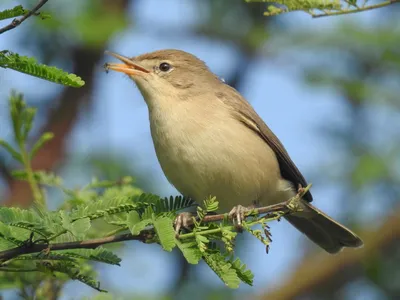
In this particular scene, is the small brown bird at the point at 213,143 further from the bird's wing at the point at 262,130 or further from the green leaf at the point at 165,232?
the green leaf at the point at 165,232

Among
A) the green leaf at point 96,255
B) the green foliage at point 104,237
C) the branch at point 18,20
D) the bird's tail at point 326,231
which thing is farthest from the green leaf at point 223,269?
the bird's tail at point 326,231

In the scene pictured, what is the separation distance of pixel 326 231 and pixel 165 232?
2.55m

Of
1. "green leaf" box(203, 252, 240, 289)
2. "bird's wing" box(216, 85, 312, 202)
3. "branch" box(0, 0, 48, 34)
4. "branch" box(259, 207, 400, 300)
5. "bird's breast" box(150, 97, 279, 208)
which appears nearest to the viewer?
"branch" box(0, 0, 48, 34)

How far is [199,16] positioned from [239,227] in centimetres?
601

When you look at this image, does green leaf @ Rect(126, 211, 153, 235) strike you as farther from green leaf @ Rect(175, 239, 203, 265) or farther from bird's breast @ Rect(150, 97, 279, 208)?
bird's breast @ Rect(150, 97, 279, 208)

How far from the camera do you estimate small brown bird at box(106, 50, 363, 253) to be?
437cm

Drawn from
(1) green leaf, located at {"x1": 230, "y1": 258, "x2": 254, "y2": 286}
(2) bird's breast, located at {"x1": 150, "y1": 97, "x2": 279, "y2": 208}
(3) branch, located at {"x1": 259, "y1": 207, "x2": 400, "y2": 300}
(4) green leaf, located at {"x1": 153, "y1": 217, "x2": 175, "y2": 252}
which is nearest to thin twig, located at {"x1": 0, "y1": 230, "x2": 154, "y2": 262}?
(4) green leaf, located at {"x1": 153, "y1": 217, "x2": 175, "y2": 252}

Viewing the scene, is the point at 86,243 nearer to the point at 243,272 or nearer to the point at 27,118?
the point at 243,272

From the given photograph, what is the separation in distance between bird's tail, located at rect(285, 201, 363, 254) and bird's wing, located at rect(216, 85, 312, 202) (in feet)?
0.65

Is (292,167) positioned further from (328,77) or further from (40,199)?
(328,77)

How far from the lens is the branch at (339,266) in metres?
6.95

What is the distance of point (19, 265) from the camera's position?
3.32 m

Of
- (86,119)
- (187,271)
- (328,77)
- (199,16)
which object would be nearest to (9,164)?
(86,119)

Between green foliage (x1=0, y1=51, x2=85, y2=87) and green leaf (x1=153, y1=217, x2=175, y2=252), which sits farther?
green leaf (x1=153, y1=217, x2=175, y2=252)
